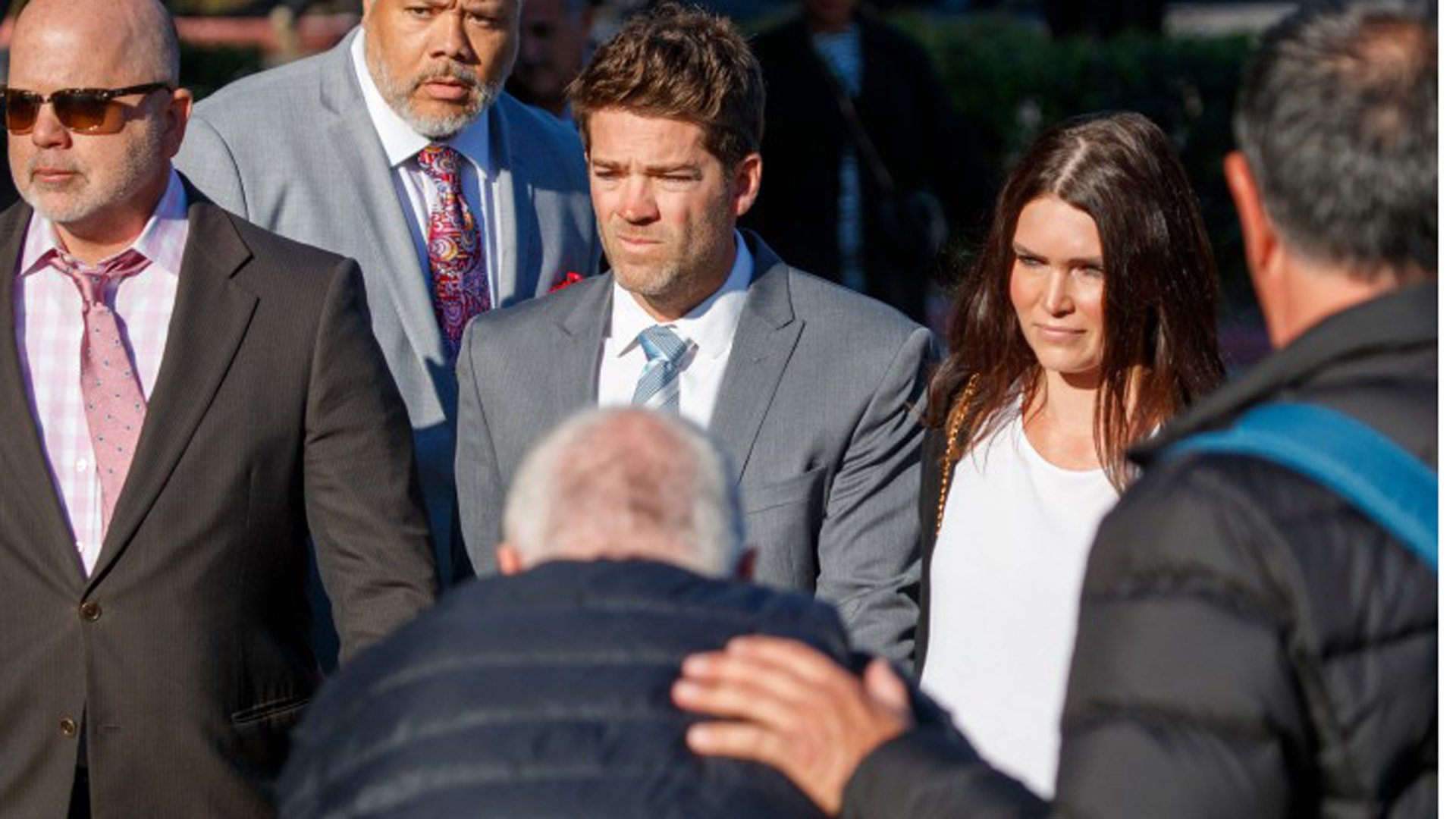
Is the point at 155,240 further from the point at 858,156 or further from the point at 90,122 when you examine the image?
the point at 858,156

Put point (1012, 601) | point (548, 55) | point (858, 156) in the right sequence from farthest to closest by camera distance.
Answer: point (858, 156) < point (548, 55) < point (1012, 601)

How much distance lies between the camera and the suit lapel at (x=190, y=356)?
436 centimetres

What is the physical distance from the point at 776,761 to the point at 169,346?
2086 millimetres

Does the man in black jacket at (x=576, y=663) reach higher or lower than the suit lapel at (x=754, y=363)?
higher

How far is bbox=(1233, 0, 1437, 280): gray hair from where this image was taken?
263cm

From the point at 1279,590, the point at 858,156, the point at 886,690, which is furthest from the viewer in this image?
the point at 858,156

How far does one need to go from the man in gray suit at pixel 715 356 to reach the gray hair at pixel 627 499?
6.15ft

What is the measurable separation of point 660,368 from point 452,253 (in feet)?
2.56

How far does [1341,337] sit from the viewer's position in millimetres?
2643

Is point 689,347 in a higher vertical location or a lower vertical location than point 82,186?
lower

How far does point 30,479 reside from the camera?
4.36 meters

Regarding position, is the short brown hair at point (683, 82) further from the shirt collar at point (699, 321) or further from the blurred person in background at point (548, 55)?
the blurred person in background at point (548, 55)

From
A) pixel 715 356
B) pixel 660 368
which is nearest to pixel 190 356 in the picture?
pixel 660 368

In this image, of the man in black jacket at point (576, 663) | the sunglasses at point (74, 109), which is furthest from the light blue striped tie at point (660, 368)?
the man in black jacket at point (576, 663)
